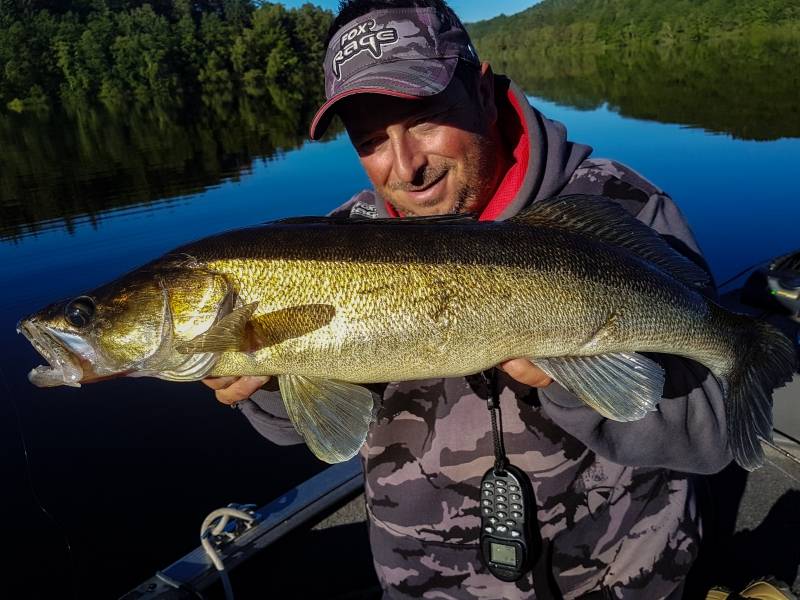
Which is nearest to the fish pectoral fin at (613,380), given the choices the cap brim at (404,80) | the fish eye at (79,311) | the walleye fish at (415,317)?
the walleye fish at (415,317)

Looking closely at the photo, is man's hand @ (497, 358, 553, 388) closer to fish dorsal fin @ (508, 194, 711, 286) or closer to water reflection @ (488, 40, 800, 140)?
fish dorsal fin @ (508, 194, 711, 286)

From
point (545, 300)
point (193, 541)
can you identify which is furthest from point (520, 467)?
point (193, 541)

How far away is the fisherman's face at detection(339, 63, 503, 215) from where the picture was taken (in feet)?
8.05

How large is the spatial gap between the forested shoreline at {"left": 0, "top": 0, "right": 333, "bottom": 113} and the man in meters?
65.8

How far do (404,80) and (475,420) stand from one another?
1.38 meters

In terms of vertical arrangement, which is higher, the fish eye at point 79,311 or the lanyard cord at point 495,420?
the fish eye at point 79,311

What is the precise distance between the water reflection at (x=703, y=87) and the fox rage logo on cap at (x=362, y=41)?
72.6 ft

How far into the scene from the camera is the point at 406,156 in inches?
96.2

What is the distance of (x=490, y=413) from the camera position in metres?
2.30

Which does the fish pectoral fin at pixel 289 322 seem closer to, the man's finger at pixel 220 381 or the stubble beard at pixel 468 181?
the man's finger at pixel 220 381

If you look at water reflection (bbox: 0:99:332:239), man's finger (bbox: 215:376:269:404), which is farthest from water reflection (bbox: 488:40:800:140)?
man's finger (bbox: 215:376:269:404)

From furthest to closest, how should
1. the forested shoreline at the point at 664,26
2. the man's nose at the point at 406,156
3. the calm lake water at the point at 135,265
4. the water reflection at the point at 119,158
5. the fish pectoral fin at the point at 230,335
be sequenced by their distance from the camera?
the forested shoreline at the point at 664,26, the water reflection at the point at 119,158, the calm lake water at the point at 135,265, the man's nose at the point at 406,156, the fish pectoral fin at the point at 230,335

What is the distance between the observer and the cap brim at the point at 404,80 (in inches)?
91.6

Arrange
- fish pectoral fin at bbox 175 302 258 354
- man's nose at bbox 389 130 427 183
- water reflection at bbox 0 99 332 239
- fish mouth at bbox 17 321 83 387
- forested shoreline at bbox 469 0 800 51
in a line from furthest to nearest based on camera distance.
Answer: forested shoreline at bbox 469 0 800 51 < water reflection at bbox 0 99 332 239 < man's nose at bbox 389 130 427 183 < fish mouth at bbox 17 321 83 387 < fish pectoral fin at bbox 175 302 258 354
